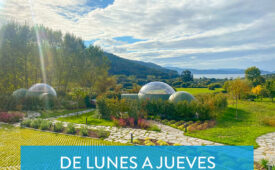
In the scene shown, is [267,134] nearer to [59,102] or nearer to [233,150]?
[233,150]

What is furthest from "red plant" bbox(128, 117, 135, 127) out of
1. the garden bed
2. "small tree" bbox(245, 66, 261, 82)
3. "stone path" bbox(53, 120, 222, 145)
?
"small tree" bbox(245, 66, 261, 82)

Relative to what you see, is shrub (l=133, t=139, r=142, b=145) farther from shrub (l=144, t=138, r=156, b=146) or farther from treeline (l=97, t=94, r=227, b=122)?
treeline (l=97, t=94, r=227, b=122)

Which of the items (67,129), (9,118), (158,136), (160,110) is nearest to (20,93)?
(9,118)

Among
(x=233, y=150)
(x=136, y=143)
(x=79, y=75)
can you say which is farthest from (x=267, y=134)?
(x=79, y=75)

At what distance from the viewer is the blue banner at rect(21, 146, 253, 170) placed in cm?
568

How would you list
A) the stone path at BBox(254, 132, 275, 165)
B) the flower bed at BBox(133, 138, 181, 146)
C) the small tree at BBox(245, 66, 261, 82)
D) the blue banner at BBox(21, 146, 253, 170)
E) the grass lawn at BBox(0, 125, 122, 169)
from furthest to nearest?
the small tree at BBox(245, 66, 261, 82)
the flower bed at BBox(133, 138, 181, 146)
the grass lawn at BBox(0, 125, 122, 169)
the stone path at BBox(254, 132, 275, 165)
the blue banner at BBox(21, 146, 253, 170)

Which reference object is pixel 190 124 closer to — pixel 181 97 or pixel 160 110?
pixel 160 110

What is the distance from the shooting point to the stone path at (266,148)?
615 cm

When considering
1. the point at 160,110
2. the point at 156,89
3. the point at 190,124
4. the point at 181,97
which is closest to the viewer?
Result: the point at 190,124

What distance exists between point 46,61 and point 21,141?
17.6m

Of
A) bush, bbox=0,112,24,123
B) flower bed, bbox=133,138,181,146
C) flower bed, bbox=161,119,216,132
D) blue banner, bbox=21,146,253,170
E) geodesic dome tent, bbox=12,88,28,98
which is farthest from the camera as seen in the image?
geodesic dome tent, bbox=12,88,28,98

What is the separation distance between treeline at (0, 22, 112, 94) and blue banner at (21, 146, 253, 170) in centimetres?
1544

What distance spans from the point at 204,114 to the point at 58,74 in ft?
62.6

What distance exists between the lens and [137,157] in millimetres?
6312
